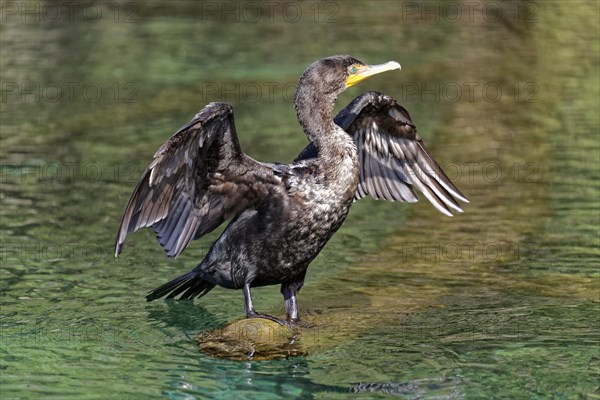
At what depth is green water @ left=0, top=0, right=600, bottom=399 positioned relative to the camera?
23.3 feet

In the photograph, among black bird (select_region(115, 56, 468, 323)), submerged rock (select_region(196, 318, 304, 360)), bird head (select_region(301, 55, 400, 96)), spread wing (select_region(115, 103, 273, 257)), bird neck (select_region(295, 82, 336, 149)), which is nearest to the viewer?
spread wing (select_region(115, 103, 273, 257))

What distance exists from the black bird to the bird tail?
84mm

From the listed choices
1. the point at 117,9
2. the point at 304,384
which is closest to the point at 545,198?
the point at 304,384

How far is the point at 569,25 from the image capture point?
1936cm

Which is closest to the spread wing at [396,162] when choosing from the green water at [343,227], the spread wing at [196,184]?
the green water at [343,227]

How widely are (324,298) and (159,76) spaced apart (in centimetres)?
855

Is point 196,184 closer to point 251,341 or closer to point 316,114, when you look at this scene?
point 316,114

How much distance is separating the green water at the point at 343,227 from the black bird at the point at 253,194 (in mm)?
568

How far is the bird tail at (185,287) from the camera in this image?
320 inches

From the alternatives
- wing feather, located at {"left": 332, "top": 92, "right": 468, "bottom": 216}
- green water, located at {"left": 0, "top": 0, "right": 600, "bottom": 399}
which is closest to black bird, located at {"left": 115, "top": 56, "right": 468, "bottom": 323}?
green water, located at {"left": 0, "top": 0, "right": 600, "bottom": 399}

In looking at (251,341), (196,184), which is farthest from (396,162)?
(251,341)

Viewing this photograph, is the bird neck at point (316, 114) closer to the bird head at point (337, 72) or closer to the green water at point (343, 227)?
the bird head at point (337, 72)

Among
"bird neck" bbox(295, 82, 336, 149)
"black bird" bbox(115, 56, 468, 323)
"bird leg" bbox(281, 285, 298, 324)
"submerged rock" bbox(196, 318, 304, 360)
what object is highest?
"bird neck" bbox(295, 82, 336, 149)

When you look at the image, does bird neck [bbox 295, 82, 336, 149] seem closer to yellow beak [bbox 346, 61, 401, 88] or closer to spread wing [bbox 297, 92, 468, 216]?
yellow beak [bbox 346, 61, 401, 88]
